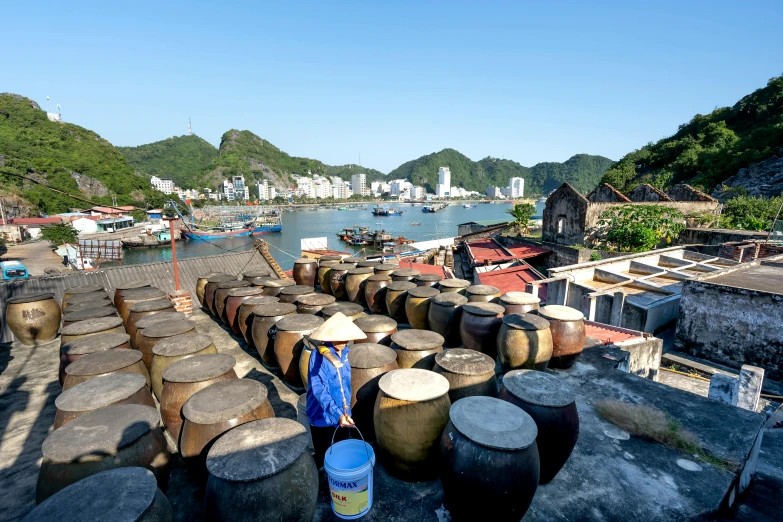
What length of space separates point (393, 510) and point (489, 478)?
3.59 feet

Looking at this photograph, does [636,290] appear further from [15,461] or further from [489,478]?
[15,461]

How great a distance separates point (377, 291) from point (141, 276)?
7.40 meters

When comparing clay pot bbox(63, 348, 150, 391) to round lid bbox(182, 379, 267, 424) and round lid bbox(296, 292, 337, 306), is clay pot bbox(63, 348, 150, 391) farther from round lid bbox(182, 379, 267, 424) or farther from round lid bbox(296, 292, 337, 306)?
round lid bbox(296, 292, 337, 306)

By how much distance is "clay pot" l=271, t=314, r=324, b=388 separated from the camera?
5.36m

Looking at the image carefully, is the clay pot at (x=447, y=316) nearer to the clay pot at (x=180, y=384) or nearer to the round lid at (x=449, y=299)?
the round lid at (x=449, y=299)

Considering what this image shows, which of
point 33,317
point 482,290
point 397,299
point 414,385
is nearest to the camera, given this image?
point 414,385

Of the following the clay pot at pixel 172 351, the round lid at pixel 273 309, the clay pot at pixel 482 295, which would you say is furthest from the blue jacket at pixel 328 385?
the clay pot at pixel 482 295

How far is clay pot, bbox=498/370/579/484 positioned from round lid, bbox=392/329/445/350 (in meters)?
1.33

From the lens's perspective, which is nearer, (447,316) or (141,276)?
(447,316)

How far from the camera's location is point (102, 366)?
14.3 feet

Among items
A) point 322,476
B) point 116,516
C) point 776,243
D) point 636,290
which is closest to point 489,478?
point 322,476

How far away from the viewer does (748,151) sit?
30.1 m

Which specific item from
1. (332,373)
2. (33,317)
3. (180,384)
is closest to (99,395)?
(180,384)

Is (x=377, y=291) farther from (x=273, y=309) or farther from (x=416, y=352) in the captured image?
(x=416, y=352)
